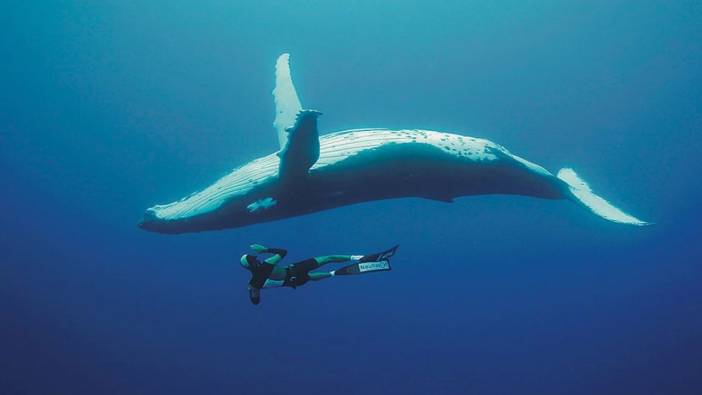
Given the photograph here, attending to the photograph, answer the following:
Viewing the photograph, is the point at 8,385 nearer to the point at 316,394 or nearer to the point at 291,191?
the point at 316,394

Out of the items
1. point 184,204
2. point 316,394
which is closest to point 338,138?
point 184,204

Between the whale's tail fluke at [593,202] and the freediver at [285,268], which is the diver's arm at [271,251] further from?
the whale's tail fluke at [593,202]

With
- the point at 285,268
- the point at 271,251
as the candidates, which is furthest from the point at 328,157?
the point at 285,268

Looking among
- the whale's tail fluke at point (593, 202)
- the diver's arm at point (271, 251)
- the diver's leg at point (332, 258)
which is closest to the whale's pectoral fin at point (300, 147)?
the diver's arm at point (271, 251)

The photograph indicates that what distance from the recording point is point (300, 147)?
4289 mm

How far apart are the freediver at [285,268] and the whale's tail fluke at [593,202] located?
305 cm

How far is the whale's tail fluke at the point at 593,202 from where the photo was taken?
5.67 metres

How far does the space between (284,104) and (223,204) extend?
1.53 meters

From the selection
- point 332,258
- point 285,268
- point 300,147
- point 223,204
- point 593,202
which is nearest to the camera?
point 300,147

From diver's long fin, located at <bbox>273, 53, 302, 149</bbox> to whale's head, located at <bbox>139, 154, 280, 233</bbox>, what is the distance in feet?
1.59

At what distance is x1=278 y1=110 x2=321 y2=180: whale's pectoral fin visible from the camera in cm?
394

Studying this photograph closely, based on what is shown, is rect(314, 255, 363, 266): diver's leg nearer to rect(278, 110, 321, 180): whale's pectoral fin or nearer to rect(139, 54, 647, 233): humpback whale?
rect(139, 54, 647, 233): humpback whale

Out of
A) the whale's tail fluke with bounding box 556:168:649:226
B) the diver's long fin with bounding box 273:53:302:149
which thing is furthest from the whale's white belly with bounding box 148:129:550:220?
the whale's tail fluke with bounding box 556:168:649:226

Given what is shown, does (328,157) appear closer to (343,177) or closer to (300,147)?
(343,177)
